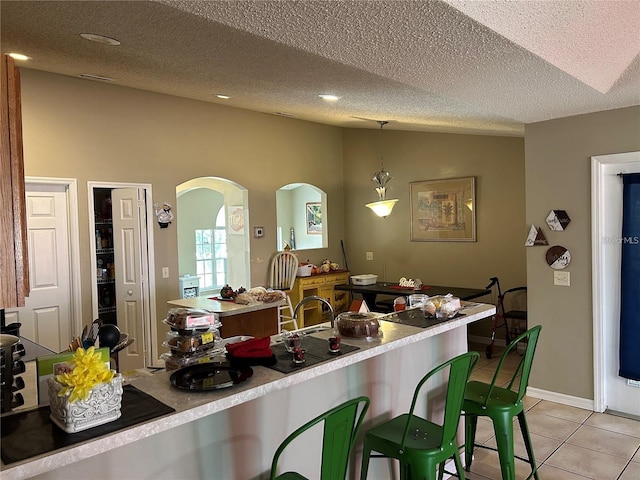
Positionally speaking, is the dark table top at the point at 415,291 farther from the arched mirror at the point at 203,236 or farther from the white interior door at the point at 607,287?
the arched mirror at the point at 203,236

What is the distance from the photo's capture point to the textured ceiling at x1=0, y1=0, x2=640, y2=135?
185cm

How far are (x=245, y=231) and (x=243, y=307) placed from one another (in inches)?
85.9

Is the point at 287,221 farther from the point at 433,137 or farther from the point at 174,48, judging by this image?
the point at 174,48

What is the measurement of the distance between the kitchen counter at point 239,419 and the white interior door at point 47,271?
312 cm

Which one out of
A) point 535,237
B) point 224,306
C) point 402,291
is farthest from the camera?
point 402,291

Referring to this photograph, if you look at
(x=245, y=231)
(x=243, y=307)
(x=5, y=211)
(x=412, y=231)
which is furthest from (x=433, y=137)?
(x=5, y=211)

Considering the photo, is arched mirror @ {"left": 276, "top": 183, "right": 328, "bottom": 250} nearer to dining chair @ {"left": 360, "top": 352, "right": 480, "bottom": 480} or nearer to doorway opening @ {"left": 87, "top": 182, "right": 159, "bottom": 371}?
doorway opening @ {"left": 87, "top": 182, "right": 159, "bottom": 371}

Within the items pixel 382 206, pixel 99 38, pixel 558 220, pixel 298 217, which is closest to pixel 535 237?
pixel 558 220

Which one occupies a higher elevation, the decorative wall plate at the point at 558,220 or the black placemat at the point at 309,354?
the decorative wall plate at the point at 558,220

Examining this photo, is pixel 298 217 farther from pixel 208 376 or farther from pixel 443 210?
pixel 208 376

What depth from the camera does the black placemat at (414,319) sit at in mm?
2662

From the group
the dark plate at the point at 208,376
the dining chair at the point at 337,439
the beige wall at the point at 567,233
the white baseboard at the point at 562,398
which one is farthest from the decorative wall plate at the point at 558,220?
the dark plate at the point at 208,376

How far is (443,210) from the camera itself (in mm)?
6531

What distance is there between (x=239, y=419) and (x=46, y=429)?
0.73 m
